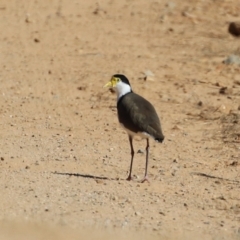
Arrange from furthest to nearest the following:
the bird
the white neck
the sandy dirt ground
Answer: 1. the white neck
2. the bird
3. the sandy dirt ground

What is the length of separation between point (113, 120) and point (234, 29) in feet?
18.4

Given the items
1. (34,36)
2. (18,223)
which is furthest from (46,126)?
(34,36)

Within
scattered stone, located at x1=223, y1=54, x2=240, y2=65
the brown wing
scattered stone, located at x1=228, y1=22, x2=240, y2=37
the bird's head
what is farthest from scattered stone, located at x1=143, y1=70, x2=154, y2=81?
the brown wing

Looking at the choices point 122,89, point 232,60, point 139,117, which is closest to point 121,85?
point 122,89

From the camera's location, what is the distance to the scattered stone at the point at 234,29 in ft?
58.2

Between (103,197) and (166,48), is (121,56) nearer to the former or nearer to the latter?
(166,48)

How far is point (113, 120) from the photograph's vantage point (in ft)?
42.2

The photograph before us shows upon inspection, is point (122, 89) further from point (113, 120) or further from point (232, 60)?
point (232, 60)

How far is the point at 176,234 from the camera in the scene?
838cm

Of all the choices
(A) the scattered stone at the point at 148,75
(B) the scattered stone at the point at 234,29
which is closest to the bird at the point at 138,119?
(A) the scattered stone at the point at 148,75

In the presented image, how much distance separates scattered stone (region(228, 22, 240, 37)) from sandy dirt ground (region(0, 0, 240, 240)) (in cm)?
14

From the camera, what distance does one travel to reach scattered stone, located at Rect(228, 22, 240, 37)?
1773cm

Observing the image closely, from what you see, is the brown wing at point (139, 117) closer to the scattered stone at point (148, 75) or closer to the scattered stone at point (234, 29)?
the scattered stone at point (148, 75)

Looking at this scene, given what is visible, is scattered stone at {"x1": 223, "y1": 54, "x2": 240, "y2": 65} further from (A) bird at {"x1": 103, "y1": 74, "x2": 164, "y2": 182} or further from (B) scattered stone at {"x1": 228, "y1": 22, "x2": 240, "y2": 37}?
(A) bird at {"x1": 103, "y1": 74, "x2": 164, "y2": 182}
